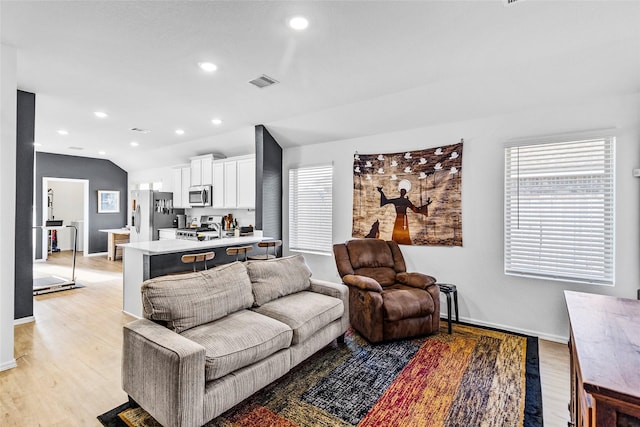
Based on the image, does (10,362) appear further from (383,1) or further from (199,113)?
(383,1)

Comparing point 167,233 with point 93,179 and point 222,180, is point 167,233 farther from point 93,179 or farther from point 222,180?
point 93,179

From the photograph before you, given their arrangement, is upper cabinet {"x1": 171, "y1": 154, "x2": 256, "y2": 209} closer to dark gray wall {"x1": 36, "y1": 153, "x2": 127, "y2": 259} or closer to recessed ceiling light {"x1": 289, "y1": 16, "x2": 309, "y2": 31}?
dark gray wall {"x1": 36, "y1": 153, "x2": 127, "y2": 259}

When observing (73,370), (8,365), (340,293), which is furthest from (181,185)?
(340,293)

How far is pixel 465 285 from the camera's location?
12.7 ft

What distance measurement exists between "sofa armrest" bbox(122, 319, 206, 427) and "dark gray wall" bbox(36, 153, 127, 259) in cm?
802

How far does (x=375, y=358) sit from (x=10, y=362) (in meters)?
3.17

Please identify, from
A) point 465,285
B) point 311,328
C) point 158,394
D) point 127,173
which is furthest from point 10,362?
point 127,173

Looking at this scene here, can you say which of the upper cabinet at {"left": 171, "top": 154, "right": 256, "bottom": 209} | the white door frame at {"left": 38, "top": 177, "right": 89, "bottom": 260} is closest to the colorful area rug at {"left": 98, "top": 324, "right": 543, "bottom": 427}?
the upper cabinet at {"left": 171, "top": 154, "right": 256, "bottom": 209}

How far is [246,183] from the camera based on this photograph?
5.72 metres

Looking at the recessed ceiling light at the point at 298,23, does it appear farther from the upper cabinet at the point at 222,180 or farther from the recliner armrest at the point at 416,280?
the upper cabinet at the point at 222,180

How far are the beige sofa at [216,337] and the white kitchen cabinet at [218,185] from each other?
350 cm

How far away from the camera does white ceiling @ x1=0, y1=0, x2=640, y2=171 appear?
85.6 inches

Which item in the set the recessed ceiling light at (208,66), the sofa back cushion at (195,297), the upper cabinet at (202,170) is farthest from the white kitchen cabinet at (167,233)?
the sofa back cushion at (195,297)

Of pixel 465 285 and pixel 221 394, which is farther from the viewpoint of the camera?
pixel 465 285
